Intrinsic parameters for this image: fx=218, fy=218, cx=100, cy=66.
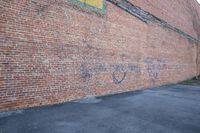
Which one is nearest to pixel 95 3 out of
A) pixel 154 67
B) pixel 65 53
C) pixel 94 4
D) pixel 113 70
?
pixel 94 4

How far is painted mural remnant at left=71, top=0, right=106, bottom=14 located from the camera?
8.16 meters

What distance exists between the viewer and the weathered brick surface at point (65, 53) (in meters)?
6.08

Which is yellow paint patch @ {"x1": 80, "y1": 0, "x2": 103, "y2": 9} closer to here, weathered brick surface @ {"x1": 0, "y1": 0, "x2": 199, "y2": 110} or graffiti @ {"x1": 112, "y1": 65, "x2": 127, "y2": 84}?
weathered brick surface @ {"x1": 0, "y1": 0, "x2": 199, "y2": 110}

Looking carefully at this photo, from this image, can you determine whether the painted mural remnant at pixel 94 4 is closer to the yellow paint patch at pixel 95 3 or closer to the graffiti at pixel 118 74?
the yellow paint patch at pixel 95 3

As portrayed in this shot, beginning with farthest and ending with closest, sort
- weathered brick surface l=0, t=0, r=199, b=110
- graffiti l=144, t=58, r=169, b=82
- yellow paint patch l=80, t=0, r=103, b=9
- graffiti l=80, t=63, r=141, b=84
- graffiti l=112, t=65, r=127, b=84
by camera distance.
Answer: graffiti l=144, t=58, r=169, b=82 < graffiti l=112, t=65, r=127, b=84 < yellow paint patch l=80, t=0, r=103, b=9 < graffiti l=80, t=63, r=141, b=84 < weathered brick surface l=0, t=0, r=199, b=110

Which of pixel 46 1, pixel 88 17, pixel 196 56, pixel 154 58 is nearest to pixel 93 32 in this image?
pixel 88 17

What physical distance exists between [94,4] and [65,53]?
8.32 feet

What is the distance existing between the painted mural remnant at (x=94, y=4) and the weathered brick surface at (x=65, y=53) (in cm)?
23

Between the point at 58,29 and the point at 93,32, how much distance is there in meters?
1.85

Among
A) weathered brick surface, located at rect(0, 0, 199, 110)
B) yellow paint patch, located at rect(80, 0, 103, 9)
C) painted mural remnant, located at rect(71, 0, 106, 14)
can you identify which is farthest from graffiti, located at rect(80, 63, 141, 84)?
yellow paint patch, located at rect(80, 0, 103, 9)

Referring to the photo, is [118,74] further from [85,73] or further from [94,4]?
[94,4]

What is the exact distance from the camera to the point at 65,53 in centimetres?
755

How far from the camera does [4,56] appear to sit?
5883mm

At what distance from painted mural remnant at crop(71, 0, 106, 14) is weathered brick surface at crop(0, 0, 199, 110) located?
23cm
